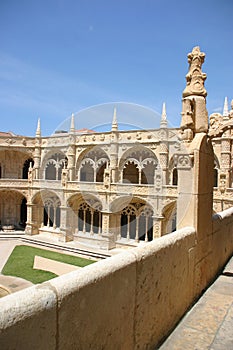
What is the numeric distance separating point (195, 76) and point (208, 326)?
3.17 meters

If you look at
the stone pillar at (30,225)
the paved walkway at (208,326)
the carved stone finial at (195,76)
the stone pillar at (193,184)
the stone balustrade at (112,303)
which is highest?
the carved stone finial at (195,76)

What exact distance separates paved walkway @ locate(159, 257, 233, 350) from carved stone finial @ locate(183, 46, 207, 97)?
8.95ft

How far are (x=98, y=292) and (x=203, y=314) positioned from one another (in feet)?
6.67

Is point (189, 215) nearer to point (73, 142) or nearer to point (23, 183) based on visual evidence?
point (73, 142)

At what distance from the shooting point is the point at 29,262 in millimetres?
18594

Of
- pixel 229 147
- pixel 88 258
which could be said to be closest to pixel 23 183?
pixel 88 258

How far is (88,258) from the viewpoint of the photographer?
2081 centimetres

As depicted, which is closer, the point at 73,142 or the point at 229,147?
the point at 229,147

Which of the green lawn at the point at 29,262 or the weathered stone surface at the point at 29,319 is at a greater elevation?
the weathered stone surface at the point at 29,319

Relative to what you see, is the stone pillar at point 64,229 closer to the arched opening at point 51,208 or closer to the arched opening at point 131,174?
the arched opening at point 51,208

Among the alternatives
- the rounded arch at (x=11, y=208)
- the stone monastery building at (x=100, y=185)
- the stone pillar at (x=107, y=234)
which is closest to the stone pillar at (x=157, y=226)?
the stone monastery building at (x=100, y=185)

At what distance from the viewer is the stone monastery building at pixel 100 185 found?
20.9 m

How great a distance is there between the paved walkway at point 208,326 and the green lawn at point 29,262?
1220 cm

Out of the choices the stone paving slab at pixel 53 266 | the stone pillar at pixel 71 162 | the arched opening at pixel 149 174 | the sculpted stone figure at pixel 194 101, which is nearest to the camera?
the sculpted stone figure at pixel 194 101
